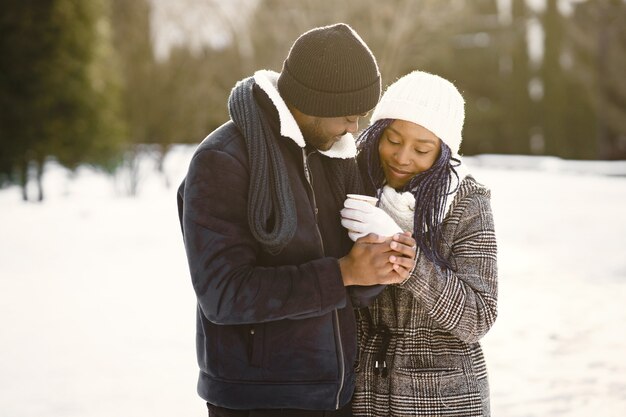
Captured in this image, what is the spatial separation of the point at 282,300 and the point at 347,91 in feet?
1.82

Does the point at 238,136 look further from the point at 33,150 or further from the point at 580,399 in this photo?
the point at 33,150

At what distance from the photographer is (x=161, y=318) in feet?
22.8

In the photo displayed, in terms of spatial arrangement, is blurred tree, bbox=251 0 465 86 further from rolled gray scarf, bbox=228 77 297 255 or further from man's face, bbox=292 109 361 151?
rolled gray scarf, bbox=228 77 297 255

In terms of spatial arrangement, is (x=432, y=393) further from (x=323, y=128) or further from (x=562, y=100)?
(x=562, y=100)

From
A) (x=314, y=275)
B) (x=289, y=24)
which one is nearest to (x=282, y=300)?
(x=314, y=275)

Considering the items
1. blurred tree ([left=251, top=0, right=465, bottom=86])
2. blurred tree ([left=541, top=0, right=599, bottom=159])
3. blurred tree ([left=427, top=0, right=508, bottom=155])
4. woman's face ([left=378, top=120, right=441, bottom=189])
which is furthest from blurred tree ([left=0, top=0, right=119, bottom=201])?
blurred tree ([left=427, top=0, right=508, bottom=155])

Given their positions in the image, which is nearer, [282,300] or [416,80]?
[282,300]

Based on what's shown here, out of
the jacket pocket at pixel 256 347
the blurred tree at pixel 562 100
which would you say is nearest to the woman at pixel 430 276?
the jacket pocket at pixel 256 347

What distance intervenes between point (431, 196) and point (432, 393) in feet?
1.94

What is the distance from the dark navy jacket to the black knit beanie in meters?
0.07

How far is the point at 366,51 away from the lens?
6.46 feet

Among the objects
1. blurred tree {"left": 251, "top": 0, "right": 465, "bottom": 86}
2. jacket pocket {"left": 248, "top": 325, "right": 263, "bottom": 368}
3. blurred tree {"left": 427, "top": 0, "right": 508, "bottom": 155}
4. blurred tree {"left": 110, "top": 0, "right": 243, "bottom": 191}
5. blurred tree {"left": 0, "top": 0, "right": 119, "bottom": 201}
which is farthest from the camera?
blurred tree {"left": 427, "top": 0, "right": 508, "bottom": 155}

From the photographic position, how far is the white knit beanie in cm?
229

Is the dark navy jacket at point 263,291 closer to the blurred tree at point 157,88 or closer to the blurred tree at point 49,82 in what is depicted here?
the blurred tree at point 49,82
